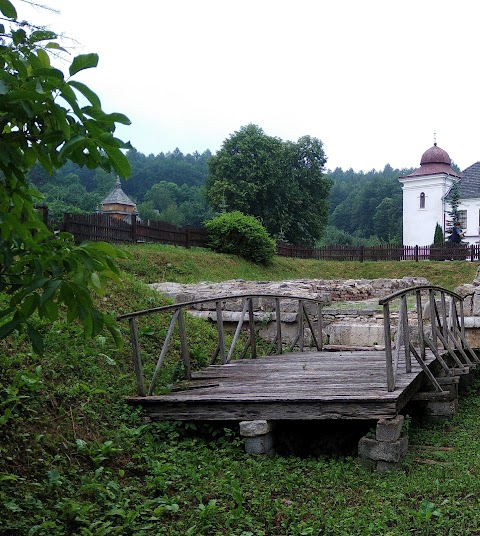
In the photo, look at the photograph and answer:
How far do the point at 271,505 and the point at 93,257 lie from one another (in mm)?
2782

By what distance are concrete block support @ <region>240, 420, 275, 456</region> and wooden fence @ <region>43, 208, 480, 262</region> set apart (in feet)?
44.1

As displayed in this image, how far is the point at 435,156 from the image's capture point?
5319 centimetres

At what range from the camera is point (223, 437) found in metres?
6.38

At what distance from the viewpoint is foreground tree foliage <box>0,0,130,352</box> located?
2682 millimetres

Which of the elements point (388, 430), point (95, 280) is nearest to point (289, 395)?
point (388, 430)

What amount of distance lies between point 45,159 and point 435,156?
5350 cm

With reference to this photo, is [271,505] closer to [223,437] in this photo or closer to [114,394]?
[223,437]

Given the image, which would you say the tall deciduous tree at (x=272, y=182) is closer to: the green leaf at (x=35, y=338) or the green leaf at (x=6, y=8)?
the green leaf at (x=35, y=338)

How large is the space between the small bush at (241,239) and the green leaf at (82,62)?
24637mm

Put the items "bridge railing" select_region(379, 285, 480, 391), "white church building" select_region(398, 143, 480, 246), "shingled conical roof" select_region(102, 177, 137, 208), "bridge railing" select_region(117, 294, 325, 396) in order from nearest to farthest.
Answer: "bridge railing" select_region(379, 285, 480, 391) → "bridge railing" select_region(117, 294, 325, 396) → "white church building" select_region(398, 143, 480, 246) → "shingled conical roof" select_region(102, 177, 137, 208)

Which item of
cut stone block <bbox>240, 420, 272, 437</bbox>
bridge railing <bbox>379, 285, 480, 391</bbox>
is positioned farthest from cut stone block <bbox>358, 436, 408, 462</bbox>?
cut stone block <bbox>240, 420, 272, 437</bbox>

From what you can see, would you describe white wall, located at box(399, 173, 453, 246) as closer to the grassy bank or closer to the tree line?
the tree line

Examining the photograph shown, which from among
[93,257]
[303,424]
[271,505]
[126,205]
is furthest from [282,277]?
[126,205]

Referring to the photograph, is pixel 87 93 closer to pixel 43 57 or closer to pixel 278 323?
pixel 43 57
